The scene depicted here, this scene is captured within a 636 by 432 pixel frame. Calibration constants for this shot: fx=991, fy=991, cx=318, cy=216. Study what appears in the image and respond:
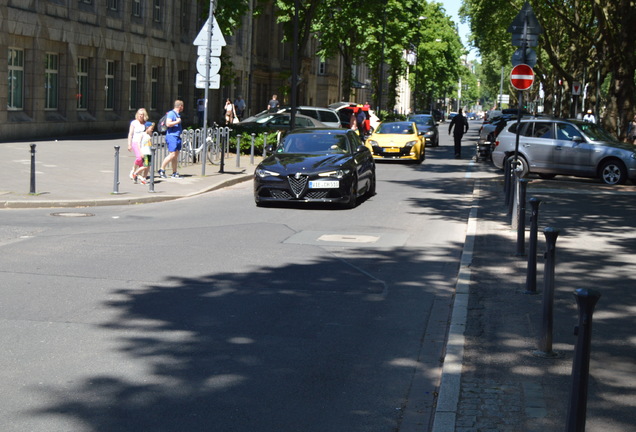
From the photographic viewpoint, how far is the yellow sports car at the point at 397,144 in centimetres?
3275

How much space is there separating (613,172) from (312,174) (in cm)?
1053

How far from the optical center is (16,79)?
108 ft

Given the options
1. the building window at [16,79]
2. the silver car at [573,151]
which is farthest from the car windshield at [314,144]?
the building window at [16,79]

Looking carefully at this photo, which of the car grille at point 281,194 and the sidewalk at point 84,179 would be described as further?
the car grille at point 281,194

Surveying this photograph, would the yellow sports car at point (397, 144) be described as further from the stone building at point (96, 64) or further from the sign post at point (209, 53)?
the sign post at point (209, 53)

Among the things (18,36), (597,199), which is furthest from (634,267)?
(18,36)

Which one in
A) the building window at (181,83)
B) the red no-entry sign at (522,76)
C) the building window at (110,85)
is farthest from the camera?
the building window at (181,83)

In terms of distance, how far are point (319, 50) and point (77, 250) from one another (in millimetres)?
52151

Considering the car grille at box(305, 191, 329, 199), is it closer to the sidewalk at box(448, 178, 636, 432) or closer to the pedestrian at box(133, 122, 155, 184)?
the sidewalk at box(448, 178, 636, 432)

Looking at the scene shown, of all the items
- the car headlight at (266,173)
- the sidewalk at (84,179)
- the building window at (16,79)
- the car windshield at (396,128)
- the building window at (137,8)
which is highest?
the building window at (137,8)

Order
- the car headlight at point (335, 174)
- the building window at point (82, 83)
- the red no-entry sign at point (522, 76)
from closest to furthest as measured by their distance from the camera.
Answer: the car headlight at point (335, 174) → the red no-entry sign at point (522, 76) → the building window at point (82, 83)

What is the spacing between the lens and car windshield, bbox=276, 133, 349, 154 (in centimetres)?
1914

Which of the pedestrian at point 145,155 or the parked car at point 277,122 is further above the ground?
the parked car at point 277,122

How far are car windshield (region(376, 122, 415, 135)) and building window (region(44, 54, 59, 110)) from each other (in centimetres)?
1191
